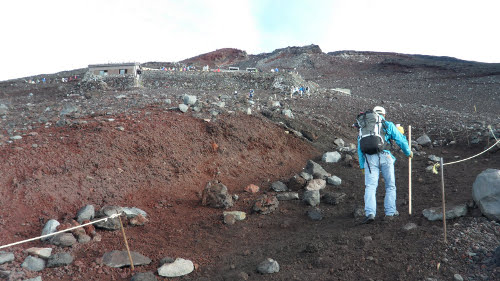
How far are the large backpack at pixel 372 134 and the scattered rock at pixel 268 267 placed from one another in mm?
2254

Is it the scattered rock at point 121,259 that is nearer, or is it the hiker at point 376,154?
the scattered rock at point 121,259

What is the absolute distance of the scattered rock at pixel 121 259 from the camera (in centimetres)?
433

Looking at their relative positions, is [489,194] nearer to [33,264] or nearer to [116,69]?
[33,264]

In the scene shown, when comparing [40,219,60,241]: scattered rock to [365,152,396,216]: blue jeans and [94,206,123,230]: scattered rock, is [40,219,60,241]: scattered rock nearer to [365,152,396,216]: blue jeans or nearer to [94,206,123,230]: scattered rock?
[94,206,123,230]: scattered rock

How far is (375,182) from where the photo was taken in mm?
5234

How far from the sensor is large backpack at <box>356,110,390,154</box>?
5078 millimetres

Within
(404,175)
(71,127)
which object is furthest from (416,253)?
(71,127)

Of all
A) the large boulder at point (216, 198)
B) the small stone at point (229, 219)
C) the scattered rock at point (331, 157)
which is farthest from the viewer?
the scattered rock at point (331, 157)

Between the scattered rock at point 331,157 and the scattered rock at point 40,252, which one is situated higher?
the scattered rock at point 331,157

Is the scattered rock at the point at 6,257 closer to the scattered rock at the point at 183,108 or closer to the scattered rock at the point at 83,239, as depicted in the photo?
the scattered rock at the point at 83,239

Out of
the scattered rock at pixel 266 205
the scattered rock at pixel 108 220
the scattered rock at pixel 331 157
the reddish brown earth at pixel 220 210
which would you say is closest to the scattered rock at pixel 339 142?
the reddish brown earth at pixel 220 210

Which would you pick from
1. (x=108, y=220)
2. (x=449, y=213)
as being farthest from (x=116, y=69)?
(x=449, y=213)

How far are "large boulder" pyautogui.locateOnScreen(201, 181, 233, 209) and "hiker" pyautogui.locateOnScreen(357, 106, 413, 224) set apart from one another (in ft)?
7.80

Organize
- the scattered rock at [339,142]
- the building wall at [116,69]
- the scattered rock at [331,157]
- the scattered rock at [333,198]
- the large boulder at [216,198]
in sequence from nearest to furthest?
the large boulder at [216,198] < the scattered rock at [333,198] < the scattered rock at [331,157] < the scattered rock at [339,142] < the building wall at [116,69]
